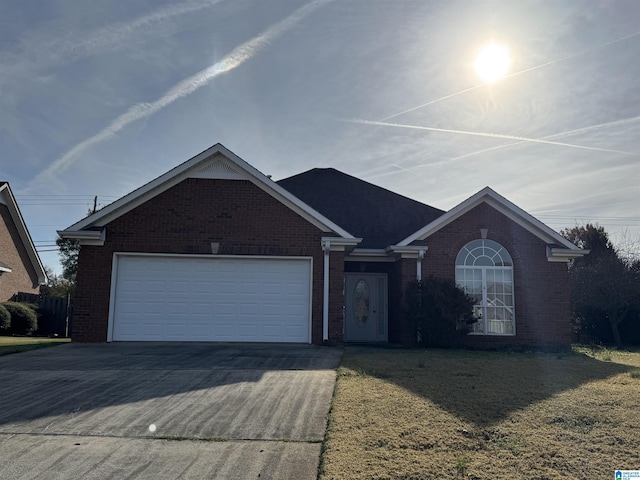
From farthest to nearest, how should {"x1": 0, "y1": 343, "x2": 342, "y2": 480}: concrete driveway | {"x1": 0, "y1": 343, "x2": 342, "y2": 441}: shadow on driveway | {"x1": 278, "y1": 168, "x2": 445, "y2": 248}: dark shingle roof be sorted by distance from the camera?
{"x1": 278, "y1": 168, "x2": 445, "y2": 248}: dark shingle roof < {"x1": 0, "y1": 343, "x2": 342, "y2": 441}: shadow on driveway < {"x1": 0, "y1": 343, "x2": 342, "y2": 480}: concrete driveway

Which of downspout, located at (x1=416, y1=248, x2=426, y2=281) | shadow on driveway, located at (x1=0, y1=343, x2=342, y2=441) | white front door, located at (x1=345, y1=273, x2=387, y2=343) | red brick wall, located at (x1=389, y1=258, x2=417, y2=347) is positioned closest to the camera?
shadow on driveway, located at (x1=0, y1=343, x2=342, y2=441)

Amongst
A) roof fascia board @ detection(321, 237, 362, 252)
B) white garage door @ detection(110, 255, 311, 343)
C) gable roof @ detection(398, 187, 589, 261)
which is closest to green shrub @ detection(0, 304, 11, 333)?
white garage door @ detection(110, 255, 311, 343)

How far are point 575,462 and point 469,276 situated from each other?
10.5 metres

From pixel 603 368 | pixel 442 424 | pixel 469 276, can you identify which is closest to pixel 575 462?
pixel 442 424

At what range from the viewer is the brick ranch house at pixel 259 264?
13086 mm

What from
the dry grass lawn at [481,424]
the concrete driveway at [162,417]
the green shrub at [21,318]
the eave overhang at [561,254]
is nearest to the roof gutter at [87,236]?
the concrete driveway at [162,417]

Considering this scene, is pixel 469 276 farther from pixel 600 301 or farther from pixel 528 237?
pixel 600 301

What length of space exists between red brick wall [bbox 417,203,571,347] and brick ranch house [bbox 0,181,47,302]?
719 inches

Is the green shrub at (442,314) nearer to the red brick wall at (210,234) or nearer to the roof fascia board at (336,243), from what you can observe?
the red brick wall at (210,234)

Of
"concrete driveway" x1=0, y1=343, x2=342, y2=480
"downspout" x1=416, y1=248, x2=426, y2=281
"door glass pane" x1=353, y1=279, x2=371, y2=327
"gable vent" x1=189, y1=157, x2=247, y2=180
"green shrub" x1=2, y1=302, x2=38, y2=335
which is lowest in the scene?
"concrete driveway" x1=0, y1=343, x2=342, y2=480

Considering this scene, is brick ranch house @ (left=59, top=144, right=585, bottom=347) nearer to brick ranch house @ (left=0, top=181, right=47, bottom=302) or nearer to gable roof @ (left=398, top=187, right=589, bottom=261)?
gable roof @ (left=398, top=187, right=589, bottom=261)

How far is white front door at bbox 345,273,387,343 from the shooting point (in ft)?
53.3

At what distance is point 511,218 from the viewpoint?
1477cm

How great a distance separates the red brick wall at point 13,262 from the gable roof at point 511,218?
59.7 feet
